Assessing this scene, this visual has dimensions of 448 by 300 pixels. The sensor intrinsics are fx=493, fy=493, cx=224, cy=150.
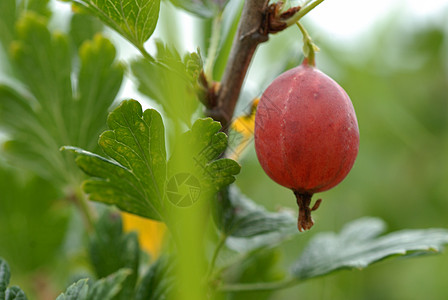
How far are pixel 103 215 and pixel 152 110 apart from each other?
319 millimetres

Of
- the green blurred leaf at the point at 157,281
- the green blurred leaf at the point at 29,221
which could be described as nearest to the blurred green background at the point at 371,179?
the green blurred leaf at the point at 29,221

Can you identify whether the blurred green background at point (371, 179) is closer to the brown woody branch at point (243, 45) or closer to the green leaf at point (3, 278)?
the brown woody branch at point (243, 45)

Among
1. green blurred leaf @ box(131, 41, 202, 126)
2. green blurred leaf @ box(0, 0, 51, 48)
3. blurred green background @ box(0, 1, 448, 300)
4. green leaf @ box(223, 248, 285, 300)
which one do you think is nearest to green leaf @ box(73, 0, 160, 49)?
green blurred leaf @ box(131, 41, 202, 126)

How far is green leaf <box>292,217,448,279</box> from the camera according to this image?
729 mm

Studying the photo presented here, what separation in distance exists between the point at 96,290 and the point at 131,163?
159mm

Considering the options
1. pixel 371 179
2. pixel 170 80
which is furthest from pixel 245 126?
pixel 371 179

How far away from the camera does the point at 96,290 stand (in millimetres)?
597

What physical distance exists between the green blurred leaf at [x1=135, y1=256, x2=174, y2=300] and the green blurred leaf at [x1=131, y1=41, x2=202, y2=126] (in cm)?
21

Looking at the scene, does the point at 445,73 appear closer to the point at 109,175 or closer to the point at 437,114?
the point at 437,114

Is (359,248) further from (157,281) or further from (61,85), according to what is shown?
(61,85)

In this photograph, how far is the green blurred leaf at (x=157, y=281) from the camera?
0.71 metres

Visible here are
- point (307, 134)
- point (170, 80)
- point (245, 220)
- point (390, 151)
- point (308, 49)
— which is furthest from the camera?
point (390, 151)

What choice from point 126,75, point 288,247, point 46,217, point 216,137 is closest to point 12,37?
point 126,75

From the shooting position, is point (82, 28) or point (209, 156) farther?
point (82, 28)
